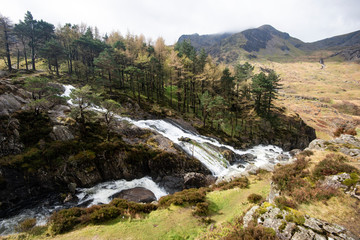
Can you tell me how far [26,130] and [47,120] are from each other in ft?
11.4

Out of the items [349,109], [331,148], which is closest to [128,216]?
[331,148]

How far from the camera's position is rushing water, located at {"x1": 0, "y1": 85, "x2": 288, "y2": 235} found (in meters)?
15.5

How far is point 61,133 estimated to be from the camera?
2297 cm

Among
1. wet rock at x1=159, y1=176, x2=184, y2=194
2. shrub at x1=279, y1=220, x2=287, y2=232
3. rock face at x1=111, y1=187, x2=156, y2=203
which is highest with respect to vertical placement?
shrub at x1=279, y1=220, x2=287, y2=232

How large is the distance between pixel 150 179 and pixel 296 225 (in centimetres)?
1955

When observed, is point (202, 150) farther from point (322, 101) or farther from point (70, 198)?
point (322, 101)

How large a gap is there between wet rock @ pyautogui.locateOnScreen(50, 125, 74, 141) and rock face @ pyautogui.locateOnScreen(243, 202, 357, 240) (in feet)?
82.5

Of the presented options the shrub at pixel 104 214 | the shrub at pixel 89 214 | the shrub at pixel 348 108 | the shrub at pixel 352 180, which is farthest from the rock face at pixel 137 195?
the shrub at pixel 348 108

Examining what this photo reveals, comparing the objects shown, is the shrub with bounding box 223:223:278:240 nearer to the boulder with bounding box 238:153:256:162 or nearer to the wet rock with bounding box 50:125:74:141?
the wet rock with bounding box 50:125:74:141

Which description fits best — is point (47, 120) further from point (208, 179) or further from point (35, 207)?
point (208, 179)

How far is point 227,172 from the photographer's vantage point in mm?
30125

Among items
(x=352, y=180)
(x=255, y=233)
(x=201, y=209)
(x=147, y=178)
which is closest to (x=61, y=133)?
(x=147, y=178)

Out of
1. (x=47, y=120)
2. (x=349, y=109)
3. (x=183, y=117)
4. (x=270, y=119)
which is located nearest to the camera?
(x=47, y=120)

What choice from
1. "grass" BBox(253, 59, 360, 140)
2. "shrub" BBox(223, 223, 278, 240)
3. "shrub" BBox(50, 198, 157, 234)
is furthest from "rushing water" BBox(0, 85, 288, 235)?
"grass" BBox(253, 59, 360, 140)
